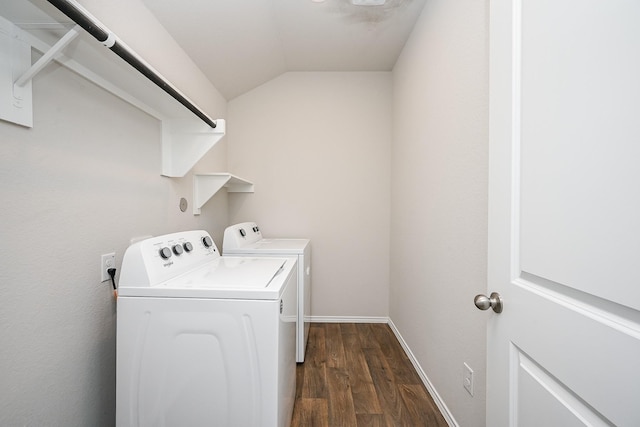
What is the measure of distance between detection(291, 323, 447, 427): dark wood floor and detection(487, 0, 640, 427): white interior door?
86cm

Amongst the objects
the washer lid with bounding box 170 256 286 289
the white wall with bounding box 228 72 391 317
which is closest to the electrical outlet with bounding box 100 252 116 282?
the washer lid with bounding box 170 256 286 289

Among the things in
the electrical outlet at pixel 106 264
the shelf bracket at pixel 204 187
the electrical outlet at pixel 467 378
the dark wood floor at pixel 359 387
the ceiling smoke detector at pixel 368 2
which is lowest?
the dark wood floor at pixel 359 387

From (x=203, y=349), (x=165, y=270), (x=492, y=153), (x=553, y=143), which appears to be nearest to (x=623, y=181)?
(x=553, y=143)


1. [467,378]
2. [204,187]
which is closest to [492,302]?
[467,378]

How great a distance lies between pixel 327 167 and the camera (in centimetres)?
271

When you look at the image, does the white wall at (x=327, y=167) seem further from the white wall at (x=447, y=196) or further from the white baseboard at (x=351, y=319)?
the white wall at (x=447, y=196)

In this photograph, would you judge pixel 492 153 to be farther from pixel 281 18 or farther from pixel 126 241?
pixel 281 18

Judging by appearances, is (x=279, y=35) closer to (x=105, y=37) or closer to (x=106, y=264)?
(x=105, y=37)

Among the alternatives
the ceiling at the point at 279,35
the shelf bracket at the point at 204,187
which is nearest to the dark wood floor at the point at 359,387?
the shelf bracket at the point at 204,187

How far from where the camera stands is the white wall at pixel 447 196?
1.18 m

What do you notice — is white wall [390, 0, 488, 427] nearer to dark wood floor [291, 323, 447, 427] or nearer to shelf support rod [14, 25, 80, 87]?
dark wood floor [291, 323, 447, 427]

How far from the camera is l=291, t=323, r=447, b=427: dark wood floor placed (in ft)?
4.86

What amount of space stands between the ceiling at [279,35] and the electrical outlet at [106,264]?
1261 mm

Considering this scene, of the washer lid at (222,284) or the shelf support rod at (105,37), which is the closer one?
the shelf support rod at (105,37)
